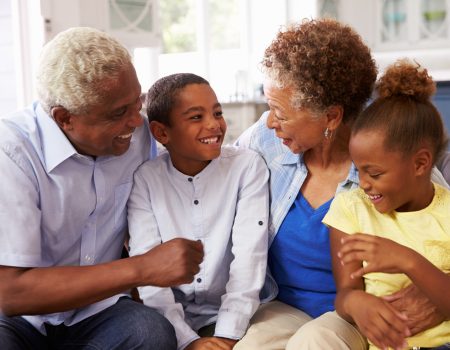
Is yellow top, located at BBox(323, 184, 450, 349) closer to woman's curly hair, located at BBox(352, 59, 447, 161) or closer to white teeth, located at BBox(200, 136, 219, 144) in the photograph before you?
woman's curly hair, located at BBox(352, 59, 447, 161)

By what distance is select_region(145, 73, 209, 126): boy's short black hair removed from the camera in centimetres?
189

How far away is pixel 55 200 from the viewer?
167 centimetres

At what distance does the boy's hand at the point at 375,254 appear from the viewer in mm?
1387

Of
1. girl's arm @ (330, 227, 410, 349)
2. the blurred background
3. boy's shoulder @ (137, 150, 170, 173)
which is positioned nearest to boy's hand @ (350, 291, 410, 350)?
girl's arm @ (330, 227, 410, 349)

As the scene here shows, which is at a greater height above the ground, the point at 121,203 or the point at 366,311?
the point at 121,203

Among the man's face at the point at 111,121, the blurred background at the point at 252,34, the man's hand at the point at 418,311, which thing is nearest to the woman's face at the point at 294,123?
the man's face at the point at 111,121

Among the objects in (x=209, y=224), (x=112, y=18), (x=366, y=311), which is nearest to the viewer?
(x=366, y=311)

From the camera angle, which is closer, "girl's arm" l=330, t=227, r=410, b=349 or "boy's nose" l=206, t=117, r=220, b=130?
"girl's arm" l=330, t=227, r=410, b=349

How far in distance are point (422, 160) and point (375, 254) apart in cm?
30

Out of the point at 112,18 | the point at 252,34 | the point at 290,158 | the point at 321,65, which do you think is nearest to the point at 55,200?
the point at 290,158

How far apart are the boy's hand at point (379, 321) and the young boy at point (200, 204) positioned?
326mm

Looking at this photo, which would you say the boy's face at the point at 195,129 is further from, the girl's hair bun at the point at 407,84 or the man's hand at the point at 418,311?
the man's hand at the point at 418,311

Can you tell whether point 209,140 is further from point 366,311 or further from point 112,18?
point 112,18

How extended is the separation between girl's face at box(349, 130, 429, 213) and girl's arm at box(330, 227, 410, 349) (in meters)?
0.13
